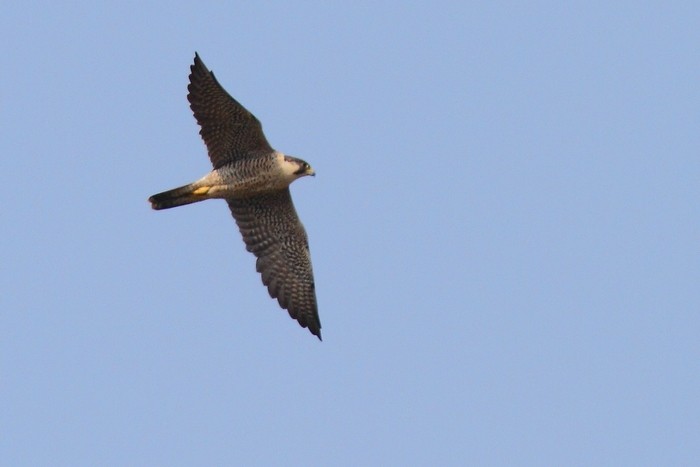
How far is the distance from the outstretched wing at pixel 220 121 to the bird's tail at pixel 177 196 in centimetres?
37

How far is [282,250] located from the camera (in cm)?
1764

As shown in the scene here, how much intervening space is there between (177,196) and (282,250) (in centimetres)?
165

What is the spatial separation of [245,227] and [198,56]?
2435mm

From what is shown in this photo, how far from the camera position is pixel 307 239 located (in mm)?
17688

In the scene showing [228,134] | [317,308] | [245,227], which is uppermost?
[228,134]

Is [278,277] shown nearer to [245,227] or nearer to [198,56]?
[245,227]

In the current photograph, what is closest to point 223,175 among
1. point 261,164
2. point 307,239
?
point 261,164

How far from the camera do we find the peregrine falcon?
53.7ft

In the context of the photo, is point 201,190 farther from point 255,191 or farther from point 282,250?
point 282,250

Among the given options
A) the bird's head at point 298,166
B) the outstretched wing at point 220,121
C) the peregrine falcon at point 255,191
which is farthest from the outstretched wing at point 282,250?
the outstretched wing at point 220,121

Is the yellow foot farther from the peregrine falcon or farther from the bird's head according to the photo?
the bird's head

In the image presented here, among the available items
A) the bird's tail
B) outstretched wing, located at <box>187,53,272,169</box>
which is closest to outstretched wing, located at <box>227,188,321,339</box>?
the bird's tail

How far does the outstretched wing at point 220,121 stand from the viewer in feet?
53.3

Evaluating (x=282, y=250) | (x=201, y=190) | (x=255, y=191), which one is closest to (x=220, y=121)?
(x=201, y=190)
